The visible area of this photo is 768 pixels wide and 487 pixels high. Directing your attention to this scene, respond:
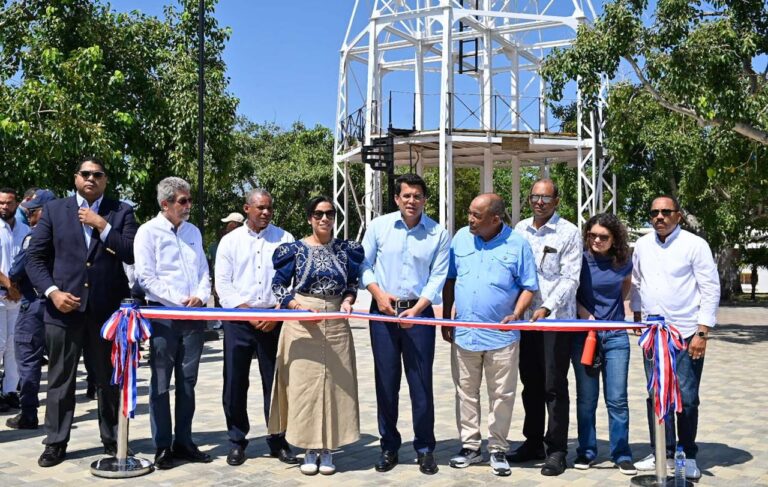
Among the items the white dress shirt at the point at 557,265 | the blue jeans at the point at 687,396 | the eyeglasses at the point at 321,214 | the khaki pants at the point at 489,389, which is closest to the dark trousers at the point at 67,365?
the eyeglasses at the point at 321,214

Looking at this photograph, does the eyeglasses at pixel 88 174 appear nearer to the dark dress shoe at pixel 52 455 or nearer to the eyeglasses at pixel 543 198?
the dark dress shoe at pixel 52 455

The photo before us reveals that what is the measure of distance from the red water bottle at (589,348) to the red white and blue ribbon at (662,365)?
36 centimetres

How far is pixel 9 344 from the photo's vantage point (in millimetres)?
8016

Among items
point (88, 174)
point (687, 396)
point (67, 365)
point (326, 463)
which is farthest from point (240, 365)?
point (687, 396)

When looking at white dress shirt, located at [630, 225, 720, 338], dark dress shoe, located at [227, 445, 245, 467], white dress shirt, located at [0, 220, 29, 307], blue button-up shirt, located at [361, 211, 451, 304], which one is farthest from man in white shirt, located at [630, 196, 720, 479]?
white dress shirt, located at [0, 220, 29, 307]

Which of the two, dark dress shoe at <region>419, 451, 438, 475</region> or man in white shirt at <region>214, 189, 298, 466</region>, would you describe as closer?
dark dress shoe at <region>419, 451, 438, 475</region>

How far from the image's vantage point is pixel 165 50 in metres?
16.9

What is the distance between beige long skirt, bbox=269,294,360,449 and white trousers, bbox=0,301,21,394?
11.8 ft

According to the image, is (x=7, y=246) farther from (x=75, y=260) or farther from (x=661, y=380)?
(x=661, y=380)

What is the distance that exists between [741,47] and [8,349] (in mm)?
12151

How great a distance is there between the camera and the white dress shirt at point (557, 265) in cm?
573

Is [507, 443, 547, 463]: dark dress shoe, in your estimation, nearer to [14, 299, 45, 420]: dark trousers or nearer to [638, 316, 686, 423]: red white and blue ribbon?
[638, 316, 686, 423]: red white and blue ribbon

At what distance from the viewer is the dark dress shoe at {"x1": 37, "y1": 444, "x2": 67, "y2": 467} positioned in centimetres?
586

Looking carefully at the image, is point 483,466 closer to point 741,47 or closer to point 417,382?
point 417,382
